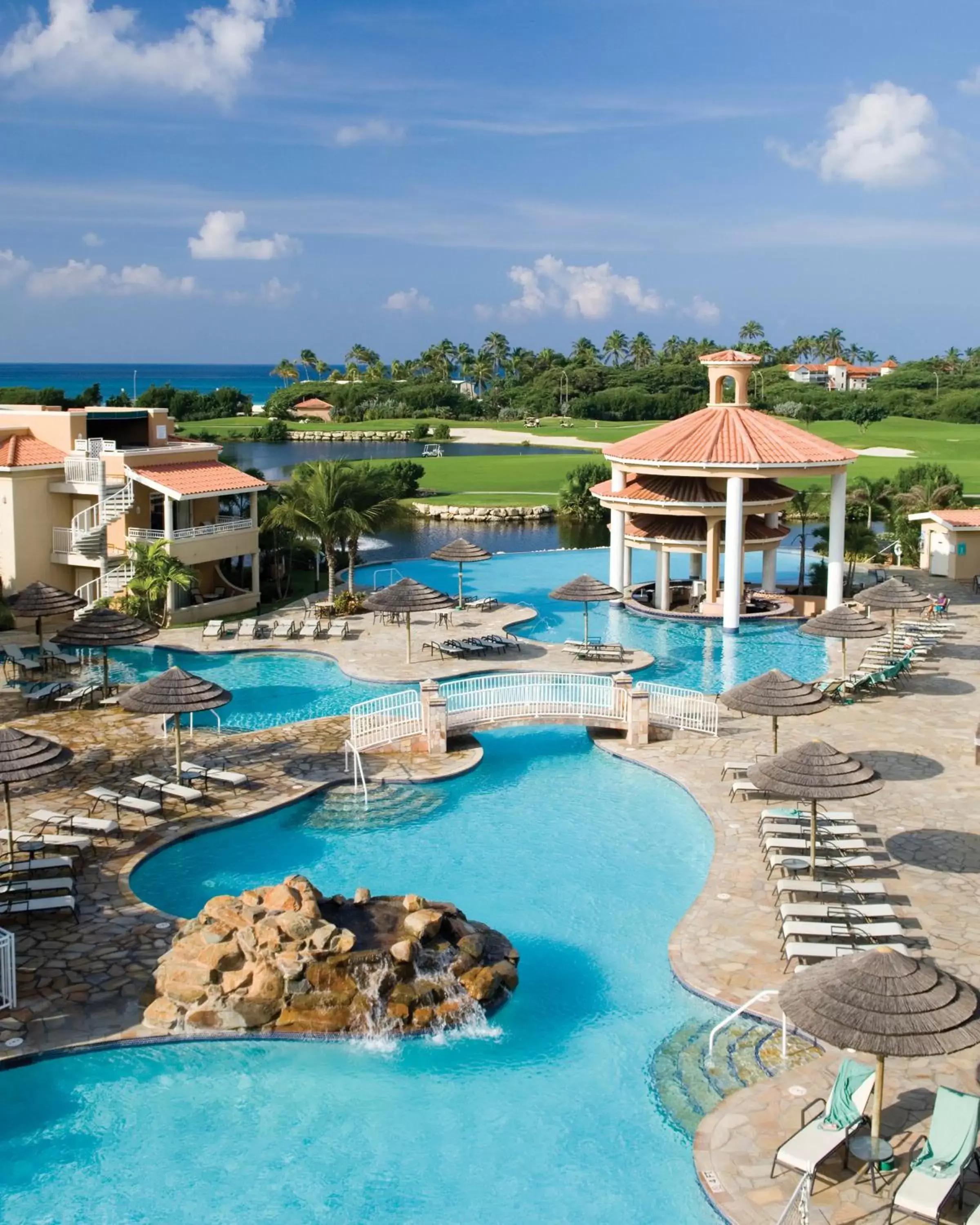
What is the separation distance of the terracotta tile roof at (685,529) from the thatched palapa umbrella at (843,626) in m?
10.6

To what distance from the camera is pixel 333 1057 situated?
13258 mm

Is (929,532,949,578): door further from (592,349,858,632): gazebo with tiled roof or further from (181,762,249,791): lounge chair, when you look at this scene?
(181,762,249,791): lounge chair

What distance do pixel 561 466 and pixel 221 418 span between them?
7547 cm

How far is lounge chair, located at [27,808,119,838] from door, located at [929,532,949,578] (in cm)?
3280

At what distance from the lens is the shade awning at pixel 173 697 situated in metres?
20.2

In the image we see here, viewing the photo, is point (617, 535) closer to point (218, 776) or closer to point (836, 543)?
point (836, 543)

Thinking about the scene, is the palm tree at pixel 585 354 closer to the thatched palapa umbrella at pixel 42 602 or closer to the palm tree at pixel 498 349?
the palm tree at pixel 498 349

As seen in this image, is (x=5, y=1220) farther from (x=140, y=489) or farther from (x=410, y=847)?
(x=140, y=489)

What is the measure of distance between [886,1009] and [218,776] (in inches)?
527

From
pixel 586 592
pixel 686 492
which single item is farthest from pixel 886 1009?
pixel 686 492

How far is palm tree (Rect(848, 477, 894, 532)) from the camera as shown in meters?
47.6

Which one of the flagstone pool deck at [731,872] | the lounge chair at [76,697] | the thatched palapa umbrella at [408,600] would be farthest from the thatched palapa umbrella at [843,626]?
the lounge chair at [76,697]

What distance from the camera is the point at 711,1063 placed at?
1278 centimetres

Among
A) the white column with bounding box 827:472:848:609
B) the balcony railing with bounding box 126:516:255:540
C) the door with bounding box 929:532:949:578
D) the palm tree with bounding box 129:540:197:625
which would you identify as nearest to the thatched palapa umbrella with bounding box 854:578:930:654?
the white column with bounding box 827:472:848:609
